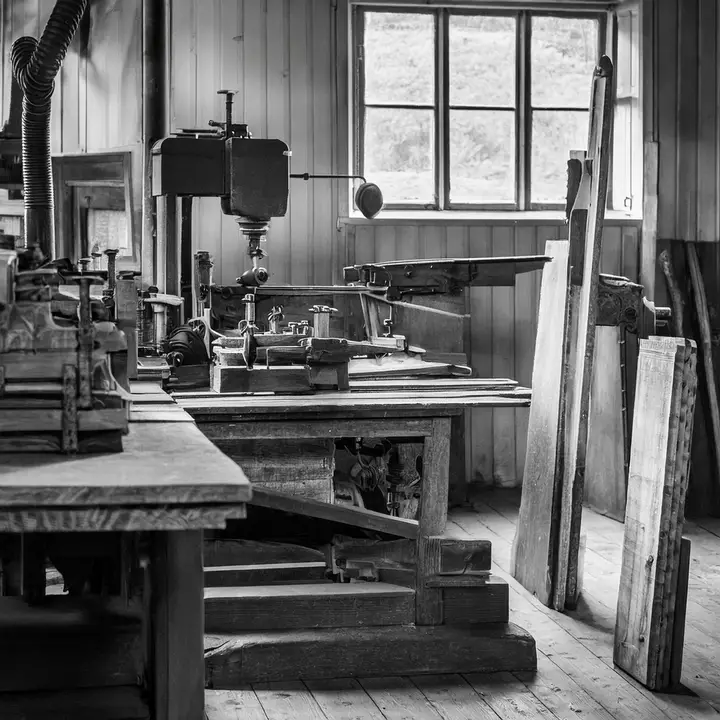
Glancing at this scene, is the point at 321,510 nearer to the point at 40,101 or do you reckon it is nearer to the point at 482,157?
the point at 40,101

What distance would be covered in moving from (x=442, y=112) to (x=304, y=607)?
349 cm

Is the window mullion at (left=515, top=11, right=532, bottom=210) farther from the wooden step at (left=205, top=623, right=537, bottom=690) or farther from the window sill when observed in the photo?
the wooden step at (left=205, top=623, right=537, bottom=690)

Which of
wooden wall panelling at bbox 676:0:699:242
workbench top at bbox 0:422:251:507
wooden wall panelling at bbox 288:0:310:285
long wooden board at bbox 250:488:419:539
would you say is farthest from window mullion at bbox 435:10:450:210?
workbench top at bbox 0:422:251:507

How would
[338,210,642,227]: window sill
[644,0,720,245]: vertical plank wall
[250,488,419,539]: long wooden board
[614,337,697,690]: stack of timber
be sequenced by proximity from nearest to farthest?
[614,337,697,690]: stack of timber, [250,488,419,539]: long wooden board, [338,210,642,227]: window sill, [644,0,720,245]: vertical plank wall

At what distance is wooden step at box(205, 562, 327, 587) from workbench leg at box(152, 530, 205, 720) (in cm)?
165

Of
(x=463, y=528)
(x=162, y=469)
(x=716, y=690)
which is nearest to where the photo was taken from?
(x=162, y=469)

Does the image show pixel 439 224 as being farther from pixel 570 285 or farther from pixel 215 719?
pixel 215 719

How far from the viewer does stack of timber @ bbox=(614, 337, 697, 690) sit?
3.32 meters

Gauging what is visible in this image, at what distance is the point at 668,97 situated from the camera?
6.18 meters

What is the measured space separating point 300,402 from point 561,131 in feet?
11.5

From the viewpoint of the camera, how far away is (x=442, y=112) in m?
6.16

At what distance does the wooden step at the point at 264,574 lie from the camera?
3701 mm

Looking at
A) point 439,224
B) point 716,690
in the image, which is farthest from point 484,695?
point 439,224

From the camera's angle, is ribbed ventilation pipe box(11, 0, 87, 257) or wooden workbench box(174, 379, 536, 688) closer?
ribbed ventilation pipe box(11, 0, 87, 257)
